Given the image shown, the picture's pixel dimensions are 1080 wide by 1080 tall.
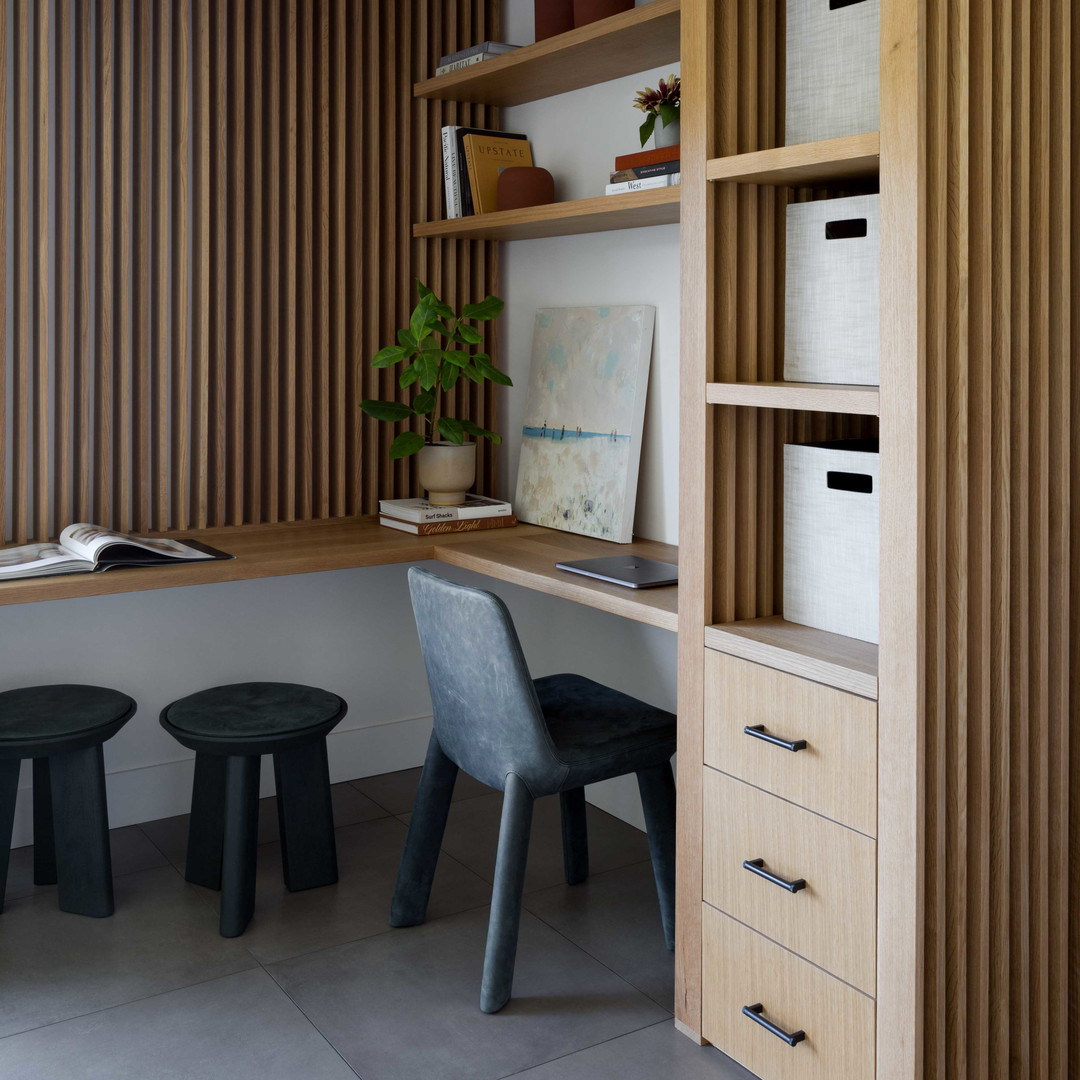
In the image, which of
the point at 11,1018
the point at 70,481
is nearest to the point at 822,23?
the point at 70,481

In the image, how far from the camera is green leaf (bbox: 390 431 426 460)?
123 inches

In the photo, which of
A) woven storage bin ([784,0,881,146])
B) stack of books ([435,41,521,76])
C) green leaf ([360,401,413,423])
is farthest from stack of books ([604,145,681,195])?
green leaf ([360,401,413,423])

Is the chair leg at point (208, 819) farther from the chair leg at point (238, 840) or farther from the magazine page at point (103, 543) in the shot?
the magazine page at point (103, 543)

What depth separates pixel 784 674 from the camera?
191 cm

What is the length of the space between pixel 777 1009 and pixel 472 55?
2.39 metres

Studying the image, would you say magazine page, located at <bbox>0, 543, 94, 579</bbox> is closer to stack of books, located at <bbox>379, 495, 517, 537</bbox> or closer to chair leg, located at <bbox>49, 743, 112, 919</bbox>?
chair leg, located at <bbox>49, 743, 112, 919</bbox>

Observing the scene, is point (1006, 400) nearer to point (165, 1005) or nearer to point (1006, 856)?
point (1006, 856)

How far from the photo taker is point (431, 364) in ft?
9.91

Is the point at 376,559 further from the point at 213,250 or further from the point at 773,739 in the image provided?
the point at 773,739

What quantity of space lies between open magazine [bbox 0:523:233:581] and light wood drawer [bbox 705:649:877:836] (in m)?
1.26

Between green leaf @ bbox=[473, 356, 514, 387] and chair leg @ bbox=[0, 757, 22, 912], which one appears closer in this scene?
chair leg @ bbox=[0, 757, 22, 912]

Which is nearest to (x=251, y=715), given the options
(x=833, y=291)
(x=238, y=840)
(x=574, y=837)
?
(x=238, y=840)

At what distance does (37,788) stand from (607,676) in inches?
57.1

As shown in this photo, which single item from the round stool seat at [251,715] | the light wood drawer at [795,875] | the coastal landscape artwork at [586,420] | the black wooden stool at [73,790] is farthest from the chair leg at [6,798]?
the light wood drawer at [795,875]
